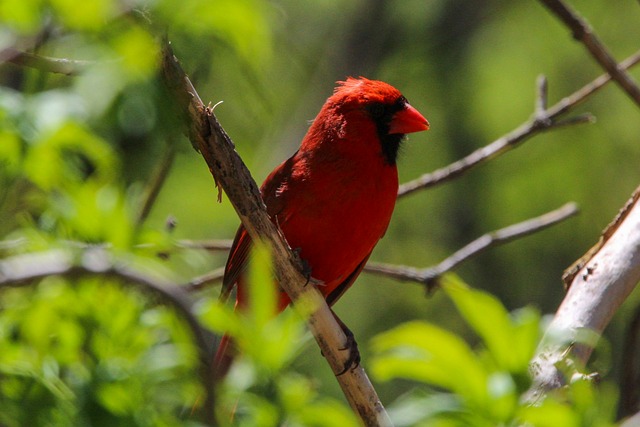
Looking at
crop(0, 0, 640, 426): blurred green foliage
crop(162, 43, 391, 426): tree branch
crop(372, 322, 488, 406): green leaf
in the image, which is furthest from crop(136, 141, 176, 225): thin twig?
→ crop(372, 322, 488, 406): green leaf

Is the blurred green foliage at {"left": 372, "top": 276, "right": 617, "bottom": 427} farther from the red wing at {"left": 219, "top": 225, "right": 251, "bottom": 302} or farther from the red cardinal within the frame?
the red wing at {"left": 219, "top": 225, "right": 251, "bottom": 302}

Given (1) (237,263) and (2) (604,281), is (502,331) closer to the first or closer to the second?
(2) (604,281)

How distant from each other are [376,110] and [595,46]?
0.75 meters

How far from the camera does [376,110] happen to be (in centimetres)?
314

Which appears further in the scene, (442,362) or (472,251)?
(472,251)

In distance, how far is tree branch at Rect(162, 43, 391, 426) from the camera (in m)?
1.83

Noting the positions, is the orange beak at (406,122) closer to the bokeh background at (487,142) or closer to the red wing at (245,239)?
the red wing at (245,239)

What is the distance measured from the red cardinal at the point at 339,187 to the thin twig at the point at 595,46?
59cm

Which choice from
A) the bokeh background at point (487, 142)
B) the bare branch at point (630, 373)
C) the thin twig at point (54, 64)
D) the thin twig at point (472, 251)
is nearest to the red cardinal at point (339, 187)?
the thin twig at point (472, 251)

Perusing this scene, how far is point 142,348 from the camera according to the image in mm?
1578

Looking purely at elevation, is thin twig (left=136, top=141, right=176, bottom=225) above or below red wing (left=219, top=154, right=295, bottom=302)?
above

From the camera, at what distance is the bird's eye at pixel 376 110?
123 inches

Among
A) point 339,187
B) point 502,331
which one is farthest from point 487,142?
point 502,331

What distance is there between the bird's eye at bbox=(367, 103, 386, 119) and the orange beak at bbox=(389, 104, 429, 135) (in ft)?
0.15
